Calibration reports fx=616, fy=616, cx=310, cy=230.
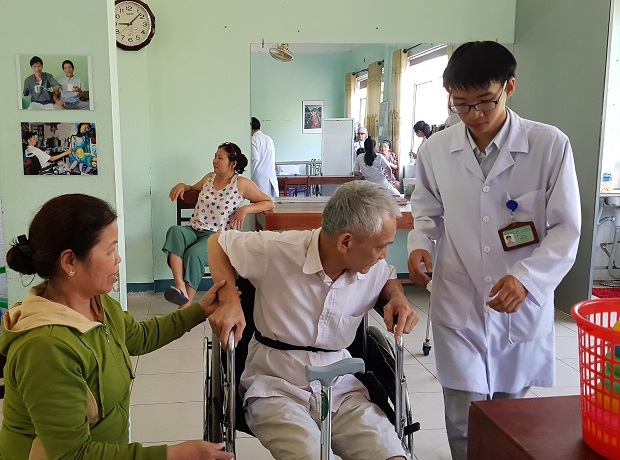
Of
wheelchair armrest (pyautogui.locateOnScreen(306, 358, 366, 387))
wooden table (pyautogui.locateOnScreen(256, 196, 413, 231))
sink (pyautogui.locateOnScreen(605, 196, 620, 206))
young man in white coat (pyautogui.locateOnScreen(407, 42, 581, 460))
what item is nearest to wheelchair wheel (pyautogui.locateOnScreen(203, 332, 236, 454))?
wheelchair armrest (pyautogui.locateOnScreen(306, 358, 366, 387))

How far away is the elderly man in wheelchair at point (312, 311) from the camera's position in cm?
160

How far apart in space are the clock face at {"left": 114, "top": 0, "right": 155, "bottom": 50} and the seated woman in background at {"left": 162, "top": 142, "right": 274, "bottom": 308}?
3.26 ft

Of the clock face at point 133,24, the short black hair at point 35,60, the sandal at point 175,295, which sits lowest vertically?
the sandal at point 175,295

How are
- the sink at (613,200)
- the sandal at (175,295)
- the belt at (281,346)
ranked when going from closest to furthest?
the belt at (281,346) → the sandal at (175,295) → the sink at (613,200)

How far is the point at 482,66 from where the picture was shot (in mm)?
1618

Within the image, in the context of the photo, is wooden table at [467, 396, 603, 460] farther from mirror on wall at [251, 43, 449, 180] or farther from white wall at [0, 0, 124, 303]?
mirror on wall at [251, 43, 449, 180]

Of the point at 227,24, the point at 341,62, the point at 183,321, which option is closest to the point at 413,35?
the point at 341,62

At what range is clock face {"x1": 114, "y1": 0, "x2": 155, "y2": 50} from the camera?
4.52 metres

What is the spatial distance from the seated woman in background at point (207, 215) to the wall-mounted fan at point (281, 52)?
81cm

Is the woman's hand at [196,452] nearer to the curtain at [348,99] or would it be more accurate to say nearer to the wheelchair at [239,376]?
the wheelchair at [239,376]

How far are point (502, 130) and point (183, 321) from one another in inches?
41.4

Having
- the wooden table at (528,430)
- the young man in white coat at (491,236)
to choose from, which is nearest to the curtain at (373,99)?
the young man in white coat at (491,236)

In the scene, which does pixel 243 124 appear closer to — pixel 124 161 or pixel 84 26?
pixel 124 161

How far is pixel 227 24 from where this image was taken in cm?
473
